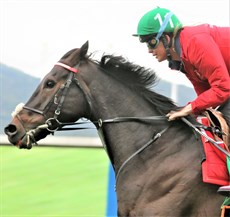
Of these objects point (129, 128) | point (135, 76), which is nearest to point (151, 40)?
point (135, 76)

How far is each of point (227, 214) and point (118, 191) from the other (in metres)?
0.74

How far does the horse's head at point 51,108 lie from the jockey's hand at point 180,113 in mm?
584

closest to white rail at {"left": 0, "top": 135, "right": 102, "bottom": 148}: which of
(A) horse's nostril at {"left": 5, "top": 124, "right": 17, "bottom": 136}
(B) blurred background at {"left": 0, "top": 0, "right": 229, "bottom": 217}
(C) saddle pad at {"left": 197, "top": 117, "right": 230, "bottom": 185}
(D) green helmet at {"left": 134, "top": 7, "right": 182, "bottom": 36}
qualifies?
(B) blurred background at {"left": 0, "top": 0, "right": 229, "bottom": 217}

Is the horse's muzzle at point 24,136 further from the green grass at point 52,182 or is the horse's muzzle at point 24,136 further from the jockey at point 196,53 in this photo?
the green grass at point 52,182

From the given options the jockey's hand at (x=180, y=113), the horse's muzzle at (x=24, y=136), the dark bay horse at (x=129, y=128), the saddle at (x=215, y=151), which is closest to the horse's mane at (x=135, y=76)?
the dark bay horse at (x=129, y=128)

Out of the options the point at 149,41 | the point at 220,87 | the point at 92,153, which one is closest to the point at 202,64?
the point at 220,87

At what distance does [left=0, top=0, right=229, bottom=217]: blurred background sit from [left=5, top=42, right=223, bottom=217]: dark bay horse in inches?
98.0

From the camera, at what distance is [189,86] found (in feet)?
24.1

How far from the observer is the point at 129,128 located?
14.0 ft

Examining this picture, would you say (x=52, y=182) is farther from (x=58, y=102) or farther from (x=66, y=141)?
(x=58, y=102)

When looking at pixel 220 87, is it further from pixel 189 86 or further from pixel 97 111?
pixel 189 86

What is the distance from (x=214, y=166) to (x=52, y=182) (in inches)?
138

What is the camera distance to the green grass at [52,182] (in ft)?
21.6

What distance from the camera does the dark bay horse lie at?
3969mm
